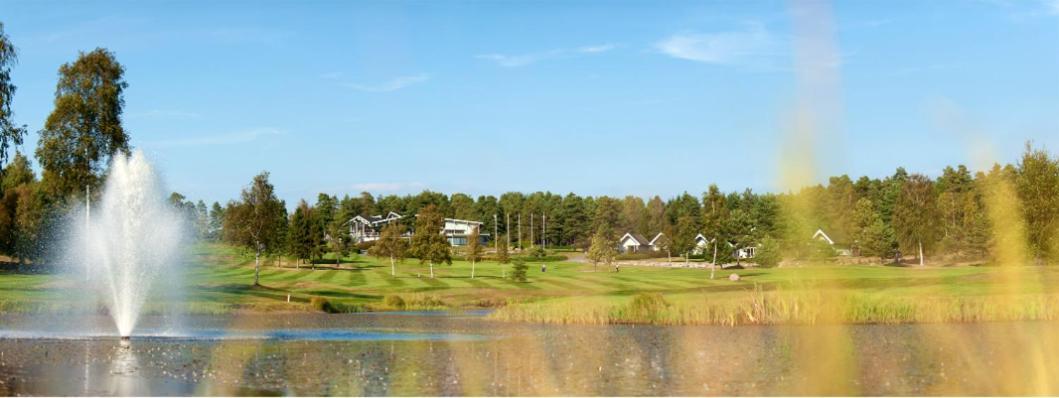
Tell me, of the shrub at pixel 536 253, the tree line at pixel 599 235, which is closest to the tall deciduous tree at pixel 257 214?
the tree line at pixel 599 235

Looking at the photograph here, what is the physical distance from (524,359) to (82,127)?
5286 cm

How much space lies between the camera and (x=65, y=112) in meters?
77.8

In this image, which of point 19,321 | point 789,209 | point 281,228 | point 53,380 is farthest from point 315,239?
point 789,209

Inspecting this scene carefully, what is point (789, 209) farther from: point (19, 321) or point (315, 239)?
point (315, 239)

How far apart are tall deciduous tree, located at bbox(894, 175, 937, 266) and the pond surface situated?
9039 cm

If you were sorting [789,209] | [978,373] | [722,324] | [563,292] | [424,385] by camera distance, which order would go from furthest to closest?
[563,292] < [722,324] < [978,373] < [424,385] < [789,209]

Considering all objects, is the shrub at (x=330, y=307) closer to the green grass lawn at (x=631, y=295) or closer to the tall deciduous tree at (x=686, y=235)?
the green grass lawn at (x=631, y=295)

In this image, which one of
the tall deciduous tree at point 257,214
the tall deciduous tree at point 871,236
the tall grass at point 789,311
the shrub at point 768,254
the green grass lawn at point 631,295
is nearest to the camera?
the tall grass at point 789,311

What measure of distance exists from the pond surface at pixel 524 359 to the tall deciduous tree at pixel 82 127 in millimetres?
23422

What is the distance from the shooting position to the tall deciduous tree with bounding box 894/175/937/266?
464 ft

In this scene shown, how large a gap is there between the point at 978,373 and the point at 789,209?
19158mm

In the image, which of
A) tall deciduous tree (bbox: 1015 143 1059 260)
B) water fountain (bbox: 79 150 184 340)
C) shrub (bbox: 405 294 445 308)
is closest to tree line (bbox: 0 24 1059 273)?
tall deciduous tree (bbox: 1015 143 1059 260)

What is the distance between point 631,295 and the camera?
81.5 m

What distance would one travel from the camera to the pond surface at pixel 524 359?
3089 cm
